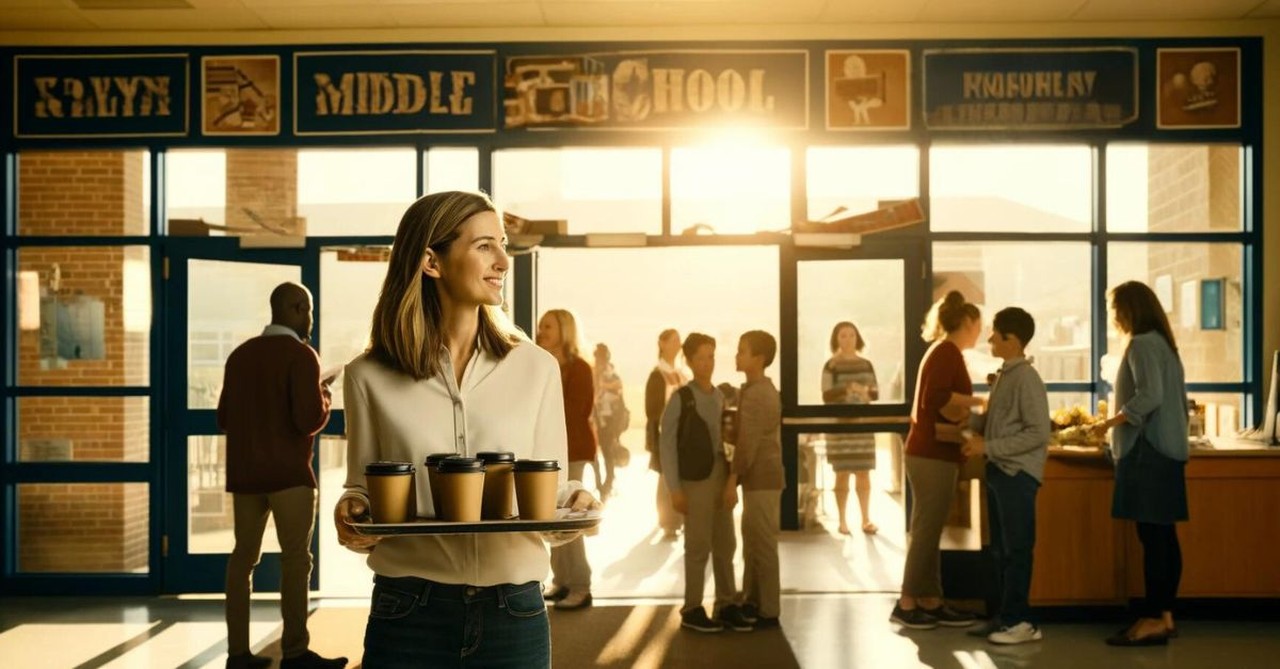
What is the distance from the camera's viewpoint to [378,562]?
186 cm

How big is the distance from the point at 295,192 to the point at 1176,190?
17.2 feet

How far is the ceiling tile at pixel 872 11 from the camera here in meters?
6.37

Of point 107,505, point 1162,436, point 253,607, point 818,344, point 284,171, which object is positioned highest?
point 284,171

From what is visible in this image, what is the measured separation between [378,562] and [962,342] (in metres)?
4.36

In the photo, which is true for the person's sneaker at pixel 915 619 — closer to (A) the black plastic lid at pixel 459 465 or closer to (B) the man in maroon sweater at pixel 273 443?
(B) the man in maroon sweater at pixel 273 443

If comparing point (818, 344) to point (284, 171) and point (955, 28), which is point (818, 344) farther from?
point (284, 171)

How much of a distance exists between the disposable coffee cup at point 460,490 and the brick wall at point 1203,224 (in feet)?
19.9

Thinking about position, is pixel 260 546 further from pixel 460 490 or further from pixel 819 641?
pixel 460 490

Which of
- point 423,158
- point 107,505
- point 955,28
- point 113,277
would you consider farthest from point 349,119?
point 955,28

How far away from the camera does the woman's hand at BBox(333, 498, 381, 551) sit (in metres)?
1.77

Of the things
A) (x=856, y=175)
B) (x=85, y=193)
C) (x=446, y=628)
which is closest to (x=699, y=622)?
(x=856, y=175)

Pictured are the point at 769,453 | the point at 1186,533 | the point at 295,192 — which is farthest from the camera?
the point at 295,192

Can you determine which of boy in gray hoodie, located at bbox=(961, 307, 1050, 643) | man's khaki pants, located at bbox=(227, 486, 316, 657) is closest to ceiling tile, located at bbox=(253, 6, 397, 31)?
man's khaki pants, located at bbox=(227, 486, 316, 657)

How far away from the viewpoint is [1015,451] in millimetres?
5141
